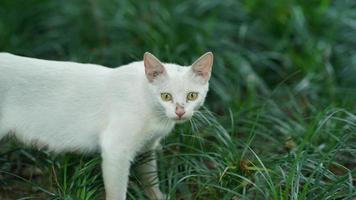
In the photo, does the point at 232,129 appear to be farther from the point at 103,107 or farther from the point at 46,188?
the point at 46,188

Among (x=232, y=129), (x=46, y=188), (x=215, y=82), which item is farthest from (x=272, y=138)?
(x=46, y=188)

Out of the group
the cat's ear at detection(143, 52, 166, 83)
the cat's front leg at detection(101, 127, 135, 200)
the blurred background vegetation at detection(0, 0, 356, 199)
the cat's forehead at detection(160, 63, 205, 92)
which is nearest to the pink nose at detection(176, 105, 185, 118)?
the cat's forehead at detection(160, 63, 205, 92)

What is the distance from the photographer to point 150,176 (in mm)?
3982

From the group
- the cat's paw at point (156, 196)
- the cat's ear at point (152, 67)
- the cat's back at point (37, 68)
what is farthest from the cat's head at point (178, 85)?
the cat's paw at point (156, 196)

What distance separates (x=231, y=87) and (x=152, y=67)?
1.92 m

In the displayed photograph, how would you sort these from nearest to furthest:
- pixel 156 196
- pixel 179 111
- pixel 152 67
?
pixel 179 111
pixel 152 67
pixel 156 196

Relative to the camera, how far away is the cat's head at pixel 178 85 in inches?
136

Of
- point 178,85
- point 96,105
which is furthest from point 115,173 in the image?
point 178,85

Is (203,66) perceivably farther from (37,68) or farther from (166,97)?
(37,68)

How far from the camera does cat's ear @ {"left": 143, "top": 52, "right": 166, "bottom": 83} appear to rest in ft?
11.5

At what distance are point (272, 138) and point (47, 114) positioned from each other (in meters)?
1.51

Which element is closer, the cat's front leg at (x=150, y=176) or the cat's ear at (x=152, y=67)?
the cat's ear at (x=152, y=67)

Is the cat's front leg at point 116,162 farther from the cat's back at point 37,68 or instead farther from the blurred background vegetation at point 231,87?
the cat's back at point 37,68

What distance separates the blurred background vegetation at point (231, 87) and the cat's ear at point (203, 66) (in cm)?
53
